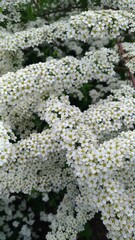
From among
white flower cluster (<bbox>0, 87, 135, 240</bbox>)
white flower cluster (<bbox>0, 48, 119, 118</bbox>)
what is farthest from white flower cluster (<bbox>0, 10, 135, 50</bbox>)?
white flower cluster (<bbox>0, 87, 135, 240</bbox>)

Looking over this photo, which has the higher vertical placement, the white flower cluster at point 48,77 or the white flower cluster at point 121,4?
the white flower cluster at point 121,4

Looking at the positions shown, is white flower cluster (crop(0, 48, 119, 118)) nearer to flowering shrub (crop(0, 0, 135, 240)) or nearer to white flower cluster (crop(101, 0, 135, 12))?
flowering shrub (crop(0, 0, 135, 240))

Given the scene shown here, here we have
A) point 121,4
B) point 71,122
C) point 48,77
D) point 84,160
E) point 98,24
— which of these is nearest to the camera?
point 84,160

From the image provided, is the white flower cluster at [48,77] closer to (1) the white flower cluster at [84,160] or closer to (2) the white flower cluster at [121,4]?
(1) the white flower cluster at [84,160]

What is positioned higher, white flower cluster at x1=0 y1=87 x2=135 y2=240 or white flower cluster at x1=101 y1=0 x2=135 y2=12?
white flower cluster at x1=101 y1=0 x2=135 y2=12

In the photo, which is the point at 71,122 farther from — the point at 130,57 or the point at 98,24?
the point at 130,57

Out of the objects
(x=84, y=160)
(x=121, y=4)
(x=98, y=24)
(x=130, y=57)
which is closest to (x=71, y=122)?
(x=84, y=160)

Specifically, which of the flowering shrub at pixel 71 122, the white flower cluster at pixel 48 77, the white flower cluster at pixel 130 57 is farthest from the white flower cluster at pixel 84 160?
the white flower cluster at pixel 130 57

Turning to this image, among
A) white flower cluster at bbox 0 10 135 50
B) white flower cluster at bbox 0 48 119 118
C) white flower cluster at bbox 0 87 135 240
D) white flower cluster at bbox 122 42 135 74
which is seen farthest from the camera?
white flower cluster at bbox 122 42 135 74
